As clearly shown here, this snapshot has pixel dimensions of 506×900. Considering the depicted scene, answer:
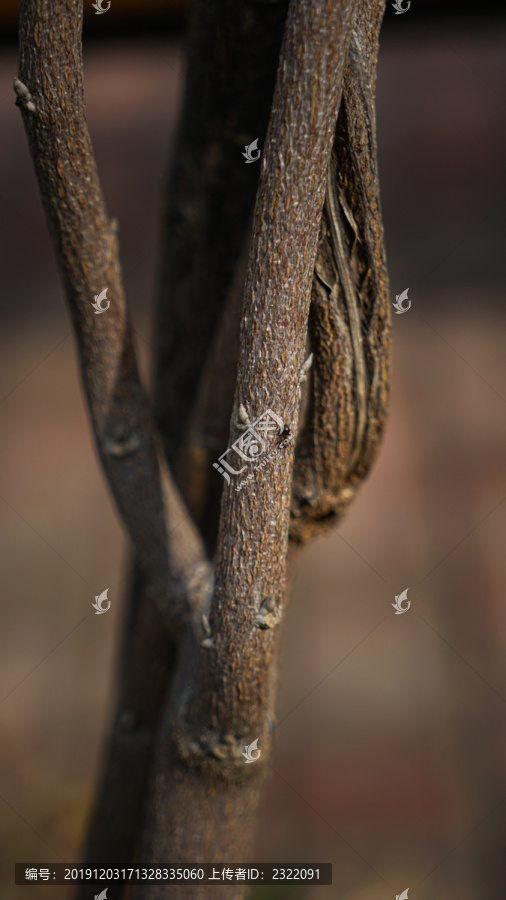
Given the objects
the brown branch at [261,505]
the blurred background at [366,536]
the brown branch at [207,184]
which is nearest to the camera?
the brown branch at [261,505]

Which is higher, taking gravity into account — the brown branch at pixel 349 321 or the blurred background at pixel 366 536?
the brown branch at pixel 349 321

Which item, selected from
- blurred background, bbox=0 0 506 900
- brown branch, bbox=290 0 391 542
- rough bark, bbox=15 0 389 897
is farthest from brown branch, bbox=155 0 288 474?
blurred background, bbox=0 0 506 900

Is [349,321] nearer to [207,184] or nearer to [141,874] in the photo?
[207,184]

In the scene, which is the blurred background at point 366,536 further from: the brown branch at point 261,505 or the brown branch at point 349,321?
the brown branch at point 349,321

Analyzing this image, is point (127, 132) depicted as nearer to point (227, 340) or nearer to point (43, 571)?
point (43, 571)

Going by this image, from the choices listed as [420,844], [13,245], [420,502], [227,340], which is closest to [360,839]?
[420,844]

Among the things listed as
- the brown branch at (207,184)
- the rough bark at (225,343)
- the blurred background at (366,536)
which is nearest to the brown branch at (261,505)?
the rough bark at (225,343)

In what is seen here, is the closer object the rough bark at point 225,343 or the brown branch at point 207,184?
the rough bark at point 225,343
